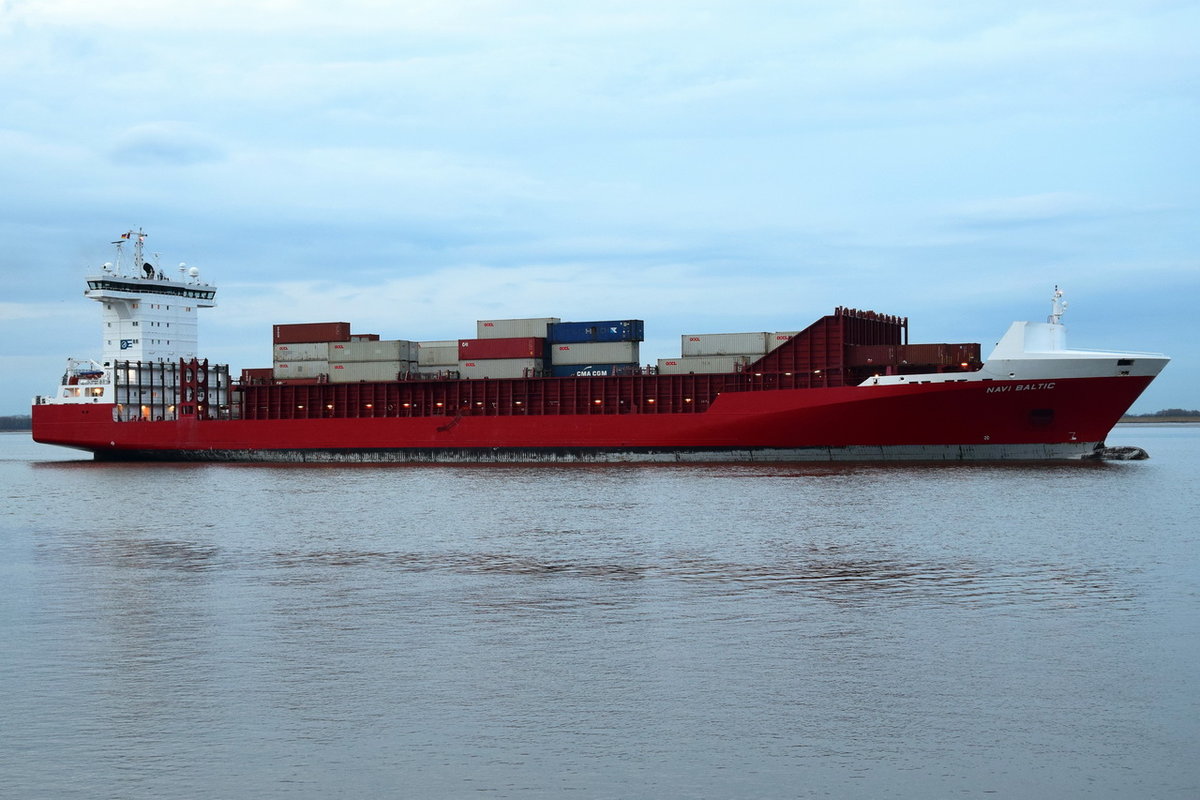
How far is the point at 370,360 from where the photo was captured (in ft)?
191

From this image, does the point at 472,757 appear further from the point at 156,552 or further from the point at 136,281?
the point at 136,281

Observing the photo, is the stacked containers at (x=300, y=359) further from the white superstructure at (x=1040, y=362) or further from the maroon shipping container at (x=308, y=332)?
the white superstructure at (x=1040, y=362)

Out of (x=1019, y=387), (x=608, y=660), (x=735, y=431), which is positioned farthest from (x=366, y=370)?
(x=608, y=660)

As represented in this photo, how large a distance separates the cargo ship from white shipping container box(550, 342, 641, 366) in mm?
74

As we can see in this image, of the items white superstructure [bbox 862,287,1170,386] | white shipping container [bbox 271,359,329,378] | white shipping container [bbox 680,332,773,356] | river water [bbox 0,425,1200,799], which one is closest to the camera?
river water [bbox 0,425,1200,799]

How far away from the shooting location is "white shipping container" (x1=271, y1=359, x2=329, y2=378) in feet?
195

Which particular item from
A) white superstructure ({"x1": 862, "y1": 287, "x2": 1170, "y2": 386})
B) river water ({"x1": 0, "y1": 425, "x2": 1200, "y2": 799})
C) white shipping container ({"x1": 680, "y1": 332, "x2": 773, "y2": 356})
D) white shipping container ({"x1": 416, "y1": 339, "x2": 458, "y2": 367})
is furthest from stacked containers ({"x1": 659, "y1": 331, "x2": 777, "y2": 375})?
river water ({"x1": 0, "y1": 425, "x2": 1200, "y2": 799})

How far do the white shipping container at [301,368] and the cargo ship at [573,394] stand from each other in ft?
0.24

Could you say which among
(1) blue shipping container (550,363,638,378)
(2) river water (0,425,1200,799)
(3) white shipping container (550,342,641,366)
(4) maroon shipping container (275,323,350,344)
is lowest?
(2) river water (0,425,1200,799)

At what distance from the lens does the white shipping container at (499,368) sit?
55.2 m

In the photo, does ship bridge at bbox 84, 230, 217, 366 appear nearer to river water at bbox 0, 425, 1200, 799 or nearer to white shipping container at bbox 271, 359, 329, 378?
white shipping container at bbox 271, 359, 329, 378

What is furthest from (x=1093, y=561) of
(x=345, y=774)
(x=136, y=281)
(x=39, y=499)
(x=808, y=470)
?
(x=136, y=281)

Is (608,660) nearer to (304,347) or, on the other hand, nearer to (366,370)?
(366,370)

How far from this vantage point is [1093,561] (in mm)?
20609
